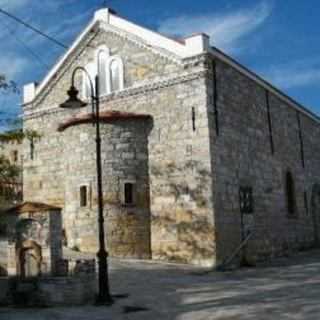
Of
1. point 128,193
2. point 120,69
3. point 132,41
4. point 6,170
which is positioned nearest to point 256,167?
point 128,193

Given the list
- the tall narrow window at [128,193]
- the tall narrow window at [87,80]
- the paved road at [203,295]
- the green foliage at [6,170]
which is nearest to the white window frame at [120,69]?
the tall narrow window at [87,80]

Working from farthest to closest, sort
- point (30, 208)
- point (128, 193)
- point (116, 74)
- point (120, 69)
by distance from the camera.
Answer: point (116, 74)
point (120, 69)
point (128, 193)
point (30, 208)

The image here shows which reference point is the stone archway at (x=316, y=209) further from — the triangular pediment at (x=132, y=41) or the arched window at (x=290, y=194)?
the triangular pediment at (x=132, y=41)

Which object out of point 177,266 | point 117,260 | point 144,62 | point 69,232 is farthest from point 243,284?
point 144,62

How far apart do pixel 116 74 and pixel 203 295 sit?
34.7 feet

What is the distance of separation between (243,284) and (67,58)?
12.1 m

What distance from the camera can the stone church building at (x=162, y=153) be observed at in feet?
59.5

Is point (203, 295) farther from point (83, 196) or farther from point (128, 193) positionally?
point (83, 196)

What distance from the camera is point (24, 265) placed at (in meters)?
11.8

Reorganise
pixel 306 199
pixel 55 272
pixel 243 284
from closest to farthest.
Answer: pixel 55 272 → pixel 243 284 → pixel 306 199

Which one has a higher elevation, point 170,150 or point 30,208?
point 170,150

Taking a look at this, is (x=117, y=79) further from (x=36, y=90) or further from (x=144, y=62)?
(x=36, y=90)

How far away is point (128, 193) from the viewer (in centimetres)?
1859

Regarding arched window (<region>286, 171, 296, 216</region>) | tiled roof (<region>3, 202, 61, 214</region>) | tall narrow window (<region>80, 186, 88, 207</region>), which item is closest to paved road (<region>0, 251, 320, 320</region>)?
tiled roof (<region>3, 202, 61, 214</region>)
